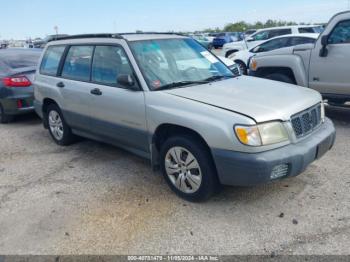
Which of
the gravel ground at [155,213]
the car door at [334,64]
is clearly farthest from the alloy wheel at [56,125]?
the car door at [334,64]

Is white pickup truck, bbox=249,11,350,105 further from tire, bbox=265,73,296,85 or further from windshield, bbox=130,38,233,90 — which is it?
windshield, bbox=130,38,233,90

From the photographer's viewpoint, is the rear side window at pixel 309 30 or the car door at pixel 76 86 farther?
the rear side window at pixel 309 30

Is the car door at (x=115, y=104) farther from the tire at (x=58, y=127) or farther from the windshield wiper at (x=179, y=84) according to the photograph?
the tire at (x=58, y=127)

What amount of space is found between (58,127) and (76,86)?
Result: 118 cm

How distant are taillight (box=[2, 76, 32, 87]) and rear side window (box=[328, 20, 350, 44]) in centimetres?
592

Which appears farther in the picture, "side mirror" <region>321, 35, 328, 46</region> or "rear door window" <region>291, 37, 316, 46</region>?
"rear door window" <region>291, 37, 316, 46</region>

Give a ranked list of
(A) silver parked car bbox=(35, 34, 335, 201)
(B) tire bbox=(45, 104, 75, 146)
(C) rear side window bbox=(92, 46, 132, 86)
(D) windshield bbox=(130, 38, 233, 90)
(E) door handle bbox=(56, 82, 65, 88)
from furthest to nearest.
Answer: (B) tire bbox=(45, 104, 75, 146), (E) door handle bbox=(56, 82, 65, 88), (C) rear side window bbox=(92, 46, 132, 86), (D) windshield bbox=(130, 38, 233, 90), (A) silver parked car bbox=(35, 34, 335, 201)

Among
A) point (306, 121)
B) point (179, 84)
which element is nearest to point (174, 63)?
point (179, 84)

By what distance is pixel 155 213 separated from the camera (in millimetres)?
3629

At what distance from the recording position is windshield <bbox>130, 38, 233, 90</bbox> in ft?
13.4

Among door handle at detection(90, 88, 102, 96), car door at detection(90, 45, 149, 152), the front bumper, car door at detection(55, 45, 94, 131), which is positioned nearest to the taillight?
car door at detection(55, 45, 94, 131)

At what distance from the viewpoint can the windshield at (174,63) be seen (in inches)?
160

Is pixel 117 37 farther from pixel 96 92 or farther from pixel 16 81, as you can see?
pixel 16 81

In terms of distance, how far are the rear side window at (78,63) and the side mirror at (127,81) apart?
1009 millimetres
